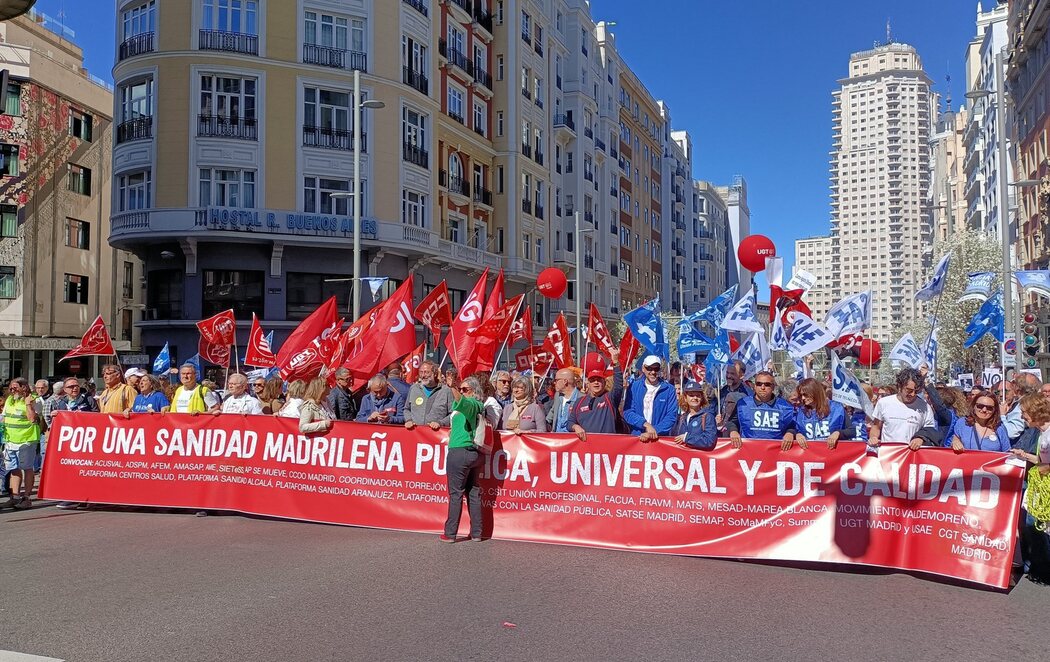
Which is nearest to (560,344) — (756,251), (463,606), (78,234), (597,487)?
(756,251)

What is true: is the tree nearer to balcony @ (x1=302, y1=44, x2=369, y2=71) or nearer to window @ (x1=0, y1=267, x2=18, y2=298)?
balcony @ (x1=302, y1=44, x2=369, y2=71)

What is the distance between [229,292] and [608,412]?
2317cm

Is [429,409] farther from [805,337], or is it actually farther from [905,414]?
[805,337]

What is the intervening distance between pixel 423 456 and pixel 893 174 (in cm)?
17976

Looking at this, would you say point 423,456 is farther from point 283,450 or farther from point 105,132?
point 105,132

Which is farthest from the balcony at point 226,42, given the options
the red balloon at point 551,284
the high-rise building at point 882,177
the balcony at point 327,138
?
the high-rise building at point 882,177

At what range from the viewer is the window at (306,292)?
30078 millimetres

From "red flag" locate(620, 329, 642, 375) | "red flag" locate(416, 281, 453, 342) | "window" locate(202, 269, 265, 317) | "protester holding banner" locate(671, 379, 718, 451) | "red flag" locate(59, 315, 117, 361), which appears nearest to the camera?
"protester holding banner" locate(671, 379, 718, 451)

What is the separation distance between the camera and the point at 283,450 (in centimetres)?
991

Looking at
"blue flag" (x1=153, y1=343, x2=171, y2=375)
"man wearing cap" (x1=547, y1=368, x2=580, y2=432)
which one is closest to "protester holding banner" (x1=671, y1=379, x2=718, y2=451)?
"man wearing cap" (x1=547, y1=368, x2=580, y2=432)

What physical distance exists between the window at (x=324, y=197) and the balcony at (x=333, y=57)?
411 centimetres

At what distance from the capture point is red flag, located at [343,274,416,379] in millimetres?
12156

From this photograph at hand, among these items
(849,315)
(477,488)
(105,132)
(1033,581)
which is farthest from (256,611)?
(105,132)

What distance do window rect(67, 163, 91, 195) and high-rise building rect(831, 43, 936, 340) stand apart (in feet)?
503
